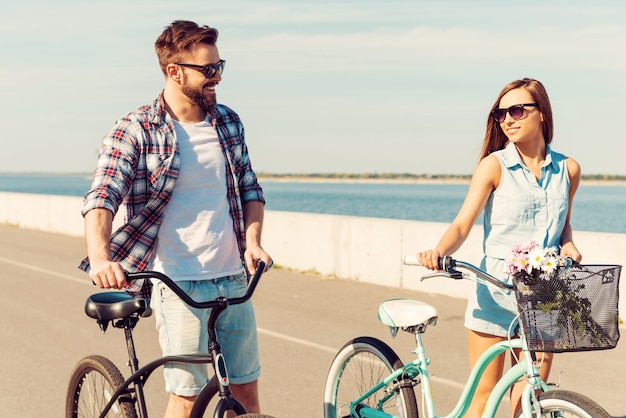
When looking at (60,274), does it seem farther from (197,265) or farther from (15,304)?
(197,265)

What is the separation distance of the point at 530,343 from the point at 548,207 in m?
0.96

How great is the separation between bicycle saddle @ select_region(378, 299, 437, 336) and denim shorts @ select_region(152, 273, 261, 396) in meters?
0.66

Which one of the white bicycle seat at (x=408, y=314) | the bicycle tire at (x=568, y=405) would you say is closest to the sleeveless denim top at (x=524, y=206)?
the white bicycle seat at (x=408, y=314)

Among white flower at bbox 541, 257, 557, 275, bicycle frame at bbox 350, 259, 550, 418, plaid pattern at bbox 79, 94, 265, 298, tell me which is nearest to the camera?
white flower at bbox 541, 257, 557, 275

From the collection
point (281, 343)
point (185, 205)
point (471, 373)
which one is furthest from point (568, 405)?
point (281, 343)

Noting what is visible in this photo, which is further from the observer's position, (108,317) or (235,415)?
(108,317)

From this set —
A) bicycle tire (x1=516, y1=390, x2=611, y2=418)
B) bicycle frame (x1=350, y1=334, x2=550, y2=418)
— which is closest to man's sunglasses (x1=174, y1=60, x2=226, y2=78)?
bicycle frame (x1=350, y1=334, x2=550, y2=418)

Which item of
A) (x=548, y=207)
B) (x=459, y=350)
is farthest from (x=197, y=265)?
(x=459, y=350)

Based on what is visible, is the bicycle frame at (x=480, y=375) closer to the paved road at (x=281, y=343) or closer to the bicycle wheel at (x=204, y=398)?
the paved road at (x=281, y=343)

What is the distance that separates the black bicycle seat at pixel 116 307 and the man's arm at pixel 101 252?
0.38 m

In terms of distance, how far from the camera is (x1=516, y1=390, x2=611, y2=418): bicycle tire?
349 centimetres

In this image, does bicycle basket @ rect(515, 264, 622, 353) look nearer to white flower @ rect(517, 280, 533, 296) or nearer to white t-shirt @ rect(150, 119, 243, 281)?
white flower @ rect(517, 280, 533, 296)

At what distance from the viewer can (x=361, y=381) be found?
474 centimetres

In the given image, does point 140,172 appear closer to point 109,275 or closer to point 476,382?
point 109,275
